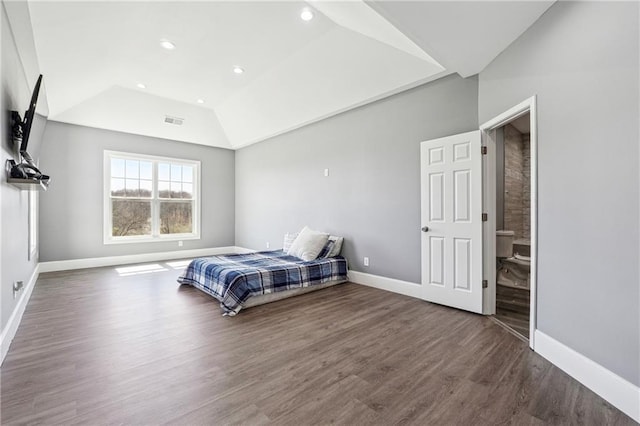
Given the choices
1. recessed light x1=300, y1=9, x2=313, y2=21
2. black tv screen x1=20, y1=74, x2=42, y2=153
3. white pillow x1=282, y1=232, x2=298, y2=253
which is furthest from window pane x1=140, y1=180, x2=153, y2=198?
recessed light x1=300, y1=9, x2=313, y2=21

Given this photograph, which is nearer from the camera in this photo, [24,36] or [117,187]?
[24,36]

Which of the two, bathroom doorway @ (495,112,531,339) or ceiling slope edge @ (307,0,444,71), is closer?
ceiling slope edge @ (307,0,444,71)

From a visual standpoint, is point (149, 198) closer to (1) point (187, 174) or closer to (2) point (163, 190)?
(2) point (163, 190)

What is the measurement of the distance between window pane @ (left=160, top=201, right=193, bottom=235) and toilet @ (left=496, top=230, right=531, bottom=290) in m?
6.30

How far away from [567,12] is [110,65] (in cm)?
498

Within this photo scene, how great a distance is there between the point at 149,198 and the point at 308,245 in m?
4.11

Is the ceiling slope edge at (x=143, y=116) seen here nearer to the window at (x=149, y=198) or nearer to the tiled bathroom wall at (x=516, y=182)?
the window at (x=149, y=198)

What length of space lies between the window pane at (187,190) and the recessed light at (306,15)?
496 cm

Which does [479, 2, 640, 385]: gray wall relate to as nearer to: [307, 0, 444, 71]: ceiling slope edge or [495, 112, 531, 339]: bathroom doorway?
[495, 112, 531, 339]: bathroom doorway

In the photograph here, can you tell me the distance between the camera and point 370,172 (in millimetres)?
4250

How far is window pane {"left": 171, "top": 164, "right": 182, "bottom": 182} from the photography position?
6574 millimetres

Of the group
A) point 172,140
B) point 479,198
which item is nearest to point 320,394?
point 479,198

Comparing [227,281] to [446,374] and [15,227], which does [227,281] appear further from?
[446,374]

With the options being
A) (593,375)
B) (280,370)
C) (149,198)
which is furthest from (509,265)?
(149,198)
